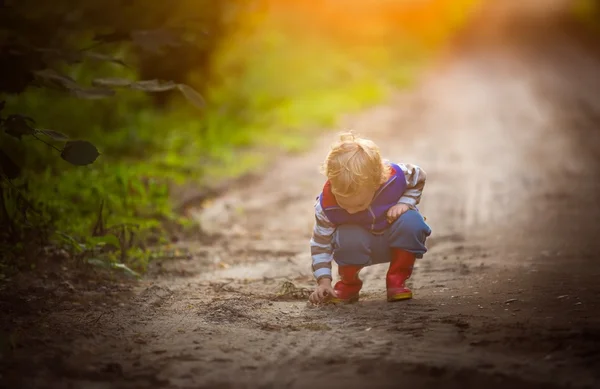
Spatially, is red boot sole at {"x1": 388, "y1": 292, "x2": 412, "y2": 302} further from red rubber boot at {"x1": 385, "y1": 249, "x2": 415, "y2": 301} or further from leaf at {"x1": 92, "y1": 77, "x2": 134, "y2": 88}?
leaf at {"x1": 92, "y1": 77, "x2": 134, "y2": 88}

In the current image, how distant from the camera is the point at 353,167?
3.96m

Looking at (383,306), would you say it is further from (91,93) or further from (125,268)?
(91,93)

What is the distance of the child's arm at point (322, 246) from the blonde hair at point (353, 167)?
261 mm

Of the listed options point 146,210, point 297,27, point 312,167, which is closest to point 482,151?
point 312,167

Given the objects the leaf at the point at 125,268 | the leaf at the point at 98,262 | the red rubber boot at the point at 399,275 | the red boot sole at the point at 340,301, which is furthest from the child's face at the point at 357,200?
the leaf at the point at 98,262

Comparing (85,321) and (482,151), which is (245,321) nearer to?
(85,321)

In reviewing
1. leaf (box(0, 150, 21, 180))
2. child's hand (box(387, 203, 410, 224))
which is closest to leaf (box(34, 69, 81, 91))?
leaf (box(0, 150, 21, 180))

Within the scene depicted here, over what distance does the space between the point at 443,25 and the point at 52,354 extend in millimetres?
27657

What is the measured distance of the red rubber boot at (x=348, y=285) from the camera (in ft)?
14.0

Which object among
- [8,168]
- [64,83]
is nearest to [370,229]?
[64,83]

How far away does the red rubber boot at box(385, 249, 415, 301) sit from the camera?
4109 mm

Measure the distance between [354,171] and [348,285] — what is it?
0.71m

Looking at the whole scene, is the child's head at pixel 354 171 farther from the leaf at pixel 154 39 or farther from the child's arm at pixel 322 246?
the leaf at pixel 154 39

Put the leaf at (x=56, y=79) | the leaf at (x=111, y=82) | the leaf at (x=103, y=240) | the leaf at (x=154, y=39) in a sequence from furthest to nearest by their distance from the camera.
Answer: the leaf at (x=103, y=240) → the leaf at (x=154, y=39) → the leaf at (x=111, y=82) → the leaf at (x=56, y=79)
